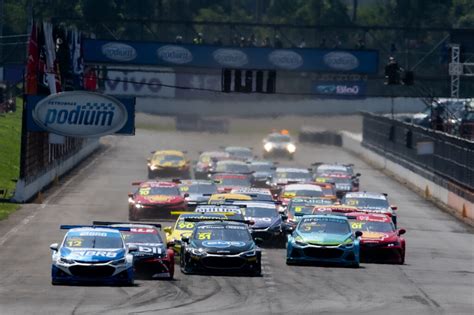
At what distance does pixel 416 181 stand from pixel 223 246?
41.0m

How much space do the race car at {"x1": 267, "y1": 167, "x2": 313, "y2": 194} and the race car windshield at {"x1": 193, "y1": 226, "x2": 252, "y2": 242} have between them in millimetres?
25366

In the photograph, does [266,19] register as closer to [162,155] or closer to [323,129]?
[323,129]

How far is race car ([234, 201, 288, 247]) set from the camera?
38.3 meters

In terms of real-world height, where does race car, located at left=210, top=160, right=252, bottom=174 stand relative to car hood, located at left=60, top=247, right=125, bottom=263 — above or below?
below

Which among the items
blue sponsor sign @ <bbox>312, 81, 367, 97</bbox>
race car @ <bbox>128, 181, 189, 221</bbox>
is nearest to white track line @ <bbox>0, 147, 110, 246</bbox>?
race car @ <bbox>128, 181, 189, 221</bbox>

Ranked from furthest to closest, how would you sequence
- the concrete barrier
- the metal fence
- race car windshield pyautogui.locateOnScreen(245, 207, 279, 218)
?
the metal fence < the concrete barrier < race car windshield pyautogui.locateOnScreen(245, 207, 279, 218)

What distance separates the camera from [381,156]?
86.6m

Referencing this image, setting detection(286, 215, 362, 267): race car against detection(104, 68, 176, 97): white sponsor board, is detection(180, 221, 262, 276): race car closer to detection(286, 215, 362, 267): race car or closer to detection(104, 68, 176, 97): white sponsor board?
detection(286, 215, 362, 267): race car

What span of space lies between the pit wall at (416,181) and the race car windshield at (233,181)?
841 centimetres

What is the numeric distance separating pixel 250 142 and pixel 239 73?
113ft

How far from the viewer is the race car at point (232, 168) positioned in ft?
209

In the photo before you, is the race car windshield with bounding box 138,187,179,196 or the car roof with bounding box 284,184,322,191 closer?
the race car windshield with bounding box 138,187,179,196

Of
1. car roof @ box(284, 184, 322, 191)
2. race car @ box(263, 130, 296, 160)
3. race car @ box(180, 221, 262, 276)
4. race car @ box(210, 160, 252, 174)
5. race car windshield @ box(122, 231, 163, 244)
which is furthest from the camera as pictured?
race car @ box(263, 130, 296, 160)

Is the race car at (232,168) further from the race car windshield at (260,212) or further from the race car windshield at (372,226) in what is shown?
the race car windshield at (372,226)
